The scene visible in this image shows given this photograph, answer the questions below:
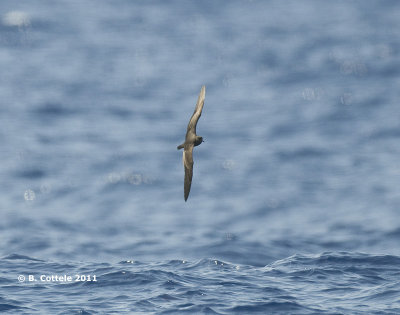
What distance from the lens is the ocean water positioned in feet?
68.4

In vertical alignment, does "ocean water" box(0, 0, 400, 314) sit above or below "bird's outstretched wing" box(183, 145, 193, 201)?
above

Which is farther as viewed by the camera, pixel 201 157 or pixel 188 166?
pixel 201 157

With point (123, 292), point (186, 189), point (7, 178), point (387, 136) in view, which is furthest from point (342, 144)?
point (186, 189)

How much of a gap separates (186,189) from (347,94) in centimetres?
2614

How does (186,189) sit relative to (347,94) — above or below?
below

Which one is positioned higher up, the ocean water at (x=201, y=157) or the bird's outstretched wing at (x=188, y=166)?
the ocean water at (x=201, y=157)

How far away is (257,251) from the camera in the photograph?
82.5 feet

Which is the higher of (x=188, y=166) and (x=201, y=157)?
(x=201, y=157)

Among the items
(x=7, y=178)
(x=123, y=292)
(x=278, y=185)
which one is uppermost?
(x=7, y=178)

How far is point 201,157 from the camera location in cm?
3522

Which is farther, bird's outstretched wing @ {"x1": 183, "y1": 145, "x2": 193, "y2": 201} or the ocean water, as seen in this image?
the ocean water

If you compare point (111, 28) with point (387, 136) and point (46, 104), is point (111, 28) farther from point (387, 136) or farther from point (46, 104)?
point (387, 136)

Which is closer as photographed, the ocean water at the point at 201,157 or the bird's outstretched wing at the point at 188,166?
the bird's outstretched wing at the point at 188,166

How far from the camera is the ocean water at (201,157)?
20.8m
